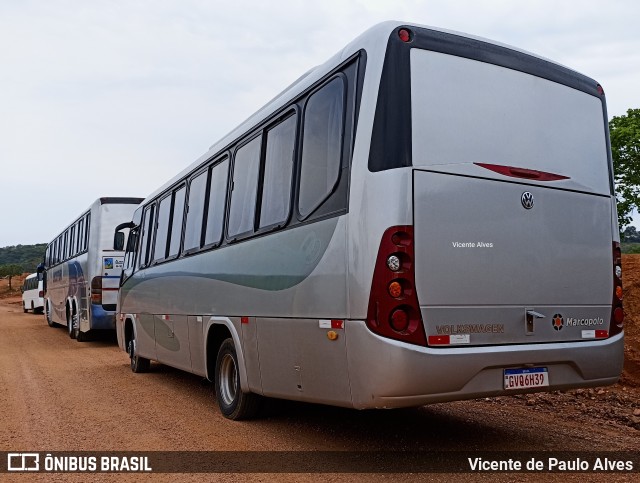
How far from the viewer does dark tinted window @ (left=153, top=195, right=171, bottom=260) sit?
1045cm

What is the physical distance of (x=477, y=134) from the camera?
538 centimetres

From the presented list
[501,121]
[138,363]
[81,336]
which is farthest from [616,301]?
[81,336]

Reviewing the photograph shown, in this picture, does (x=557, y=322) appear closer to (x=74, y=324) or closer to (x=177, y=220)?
(x=177, y=220)

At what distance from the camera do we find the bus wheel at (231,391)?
23.5 ft

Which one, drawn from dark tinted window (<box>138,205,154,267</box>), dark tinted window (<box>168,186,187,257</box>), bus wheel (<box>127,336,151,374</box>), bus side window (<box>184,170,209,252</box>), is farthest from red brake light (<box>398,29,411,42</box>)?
bus wheel (<box>127,336,151,374</box>)

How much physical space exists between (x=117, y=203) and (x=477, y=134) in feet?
45.5

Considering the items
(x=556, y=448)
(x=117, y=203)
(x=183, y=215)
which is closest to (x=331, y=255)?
(x=556, y=448)

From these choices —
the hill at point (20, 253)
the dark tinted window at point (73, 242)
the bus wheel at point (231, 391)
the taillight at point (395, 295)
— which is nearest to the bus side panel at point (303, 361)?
the taillight at point (395, 295)

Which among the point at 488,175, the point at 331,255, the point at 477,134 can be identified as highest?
the point at 477,134

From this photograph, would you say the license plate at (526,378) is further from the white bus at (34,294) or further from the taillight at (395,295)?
the white bus at (34,294)

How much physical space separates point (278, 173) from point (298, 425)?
2.58 m

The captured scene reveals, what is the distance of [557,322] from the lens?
5516 millimetres

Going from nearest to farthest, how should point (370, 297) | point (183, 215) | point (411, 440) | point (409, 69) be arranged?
point (370, 297) → point (409, 69) → point (411, 440) → point (183, 215)

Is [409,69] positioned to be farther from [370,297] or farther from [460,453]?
[460,453]
